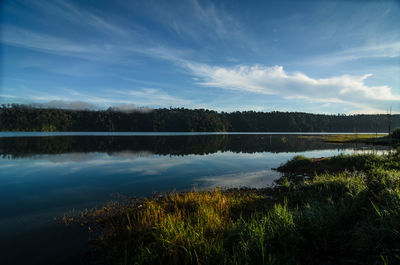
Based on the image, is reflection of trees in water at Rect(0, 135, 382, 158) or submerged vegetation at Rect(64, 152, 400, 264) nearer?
submerged vegetation at Rect(64, 152, 400, 264)

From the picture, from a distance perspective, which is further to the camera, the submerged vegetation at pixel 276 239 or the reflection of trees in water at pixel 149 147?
the reflection of trees in water at pixel 149 147

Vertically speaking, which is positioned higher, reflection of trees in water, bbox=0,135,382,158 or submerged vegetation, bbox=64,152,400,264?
submerged vegetation, bbox=64,152,400,264

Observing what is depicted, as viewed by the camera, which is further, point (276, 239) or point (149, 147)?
point (149, 147)

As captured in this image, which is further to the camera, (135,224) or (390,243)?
(135,224)

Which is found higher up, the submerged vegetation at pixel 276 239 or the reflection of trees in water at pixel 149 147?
the submerged vegetation at pixel 276 239

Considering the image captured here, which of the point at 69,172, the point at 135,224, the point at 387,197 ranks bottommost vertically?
the point at 69,172

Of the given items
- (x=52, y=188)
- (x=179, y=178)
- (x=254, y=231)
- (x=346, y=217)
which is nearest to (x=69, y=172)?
(x=52, y=188)

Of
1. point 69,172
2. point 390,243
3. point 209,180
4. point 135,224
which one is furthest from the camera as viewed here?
point 69,172

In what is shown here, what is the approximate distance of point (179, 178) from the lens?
22.5 m

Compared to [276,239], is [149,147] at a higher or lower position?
lower

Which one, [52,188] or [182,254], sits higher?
[182,254]

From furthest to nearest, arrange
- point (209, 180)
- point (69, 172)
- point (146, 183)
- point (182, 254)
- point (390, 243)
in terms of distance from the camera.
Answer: point (69, 172) → point (209, 180) → point (146, 183) → point (182, 254) → point (390, 243)

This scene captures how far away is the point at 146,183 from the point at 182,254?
48.1 ft

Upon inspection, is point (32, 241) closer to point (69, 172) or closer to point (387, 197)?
point (387, 197)
